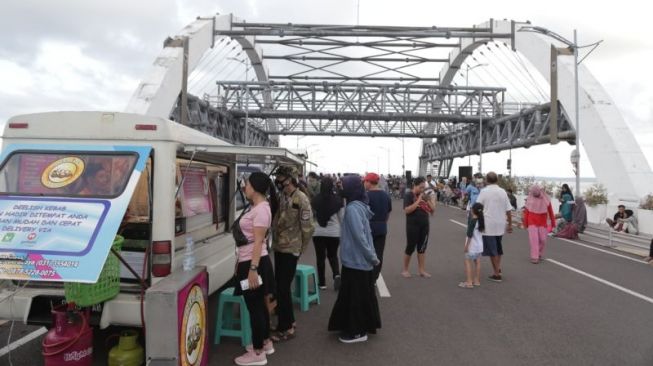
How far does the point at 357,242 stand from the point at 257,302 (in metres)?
1.31

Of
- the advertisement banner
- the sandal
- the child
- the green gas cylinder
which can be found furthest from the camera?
the child

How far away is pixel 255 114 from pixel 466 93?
18.8 m

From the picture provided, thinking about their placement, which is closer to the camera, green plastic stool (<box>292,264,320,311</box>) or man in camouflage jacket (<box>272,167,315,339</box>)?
man in camouflage jacket (<box>272,167,315,339</box>)

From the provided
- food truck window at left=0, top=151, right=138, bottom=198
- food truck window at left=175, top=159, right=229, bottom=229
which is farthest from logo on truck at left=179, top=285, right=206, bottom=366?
food truck window at left=175, top=159, right=229, bottom=229

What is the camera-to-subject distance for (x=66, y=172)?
450cm

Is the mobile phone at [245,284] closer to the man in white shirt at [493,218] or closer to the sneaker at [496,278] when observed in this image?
the man in white shirt at [493,218]

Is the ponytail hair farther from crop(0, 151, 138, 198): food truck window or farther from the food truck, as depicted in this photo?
crop(0, 151, 138, 198): food truck window

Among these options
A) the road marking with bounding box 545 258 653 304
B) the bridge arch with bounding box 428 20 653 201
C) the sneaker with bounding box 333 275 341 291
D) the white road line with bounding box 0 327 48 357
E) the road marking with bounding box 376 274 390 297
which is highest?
the bridge arch with bounding box 428 20 653 201

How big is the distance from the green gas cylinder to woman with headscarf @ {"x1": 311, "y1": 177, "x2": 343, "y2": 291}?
2988 mm

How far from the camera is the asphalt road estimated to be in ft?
16.1

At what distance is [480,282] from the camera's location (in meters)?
8.41

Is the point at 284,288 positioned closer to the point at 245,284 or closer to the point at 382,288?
the point at 245,284

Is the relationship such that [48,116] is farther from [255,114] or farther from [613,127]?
[255,114]

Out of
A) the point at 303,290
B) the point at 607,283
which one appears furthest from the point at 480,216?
the point at 303,290
